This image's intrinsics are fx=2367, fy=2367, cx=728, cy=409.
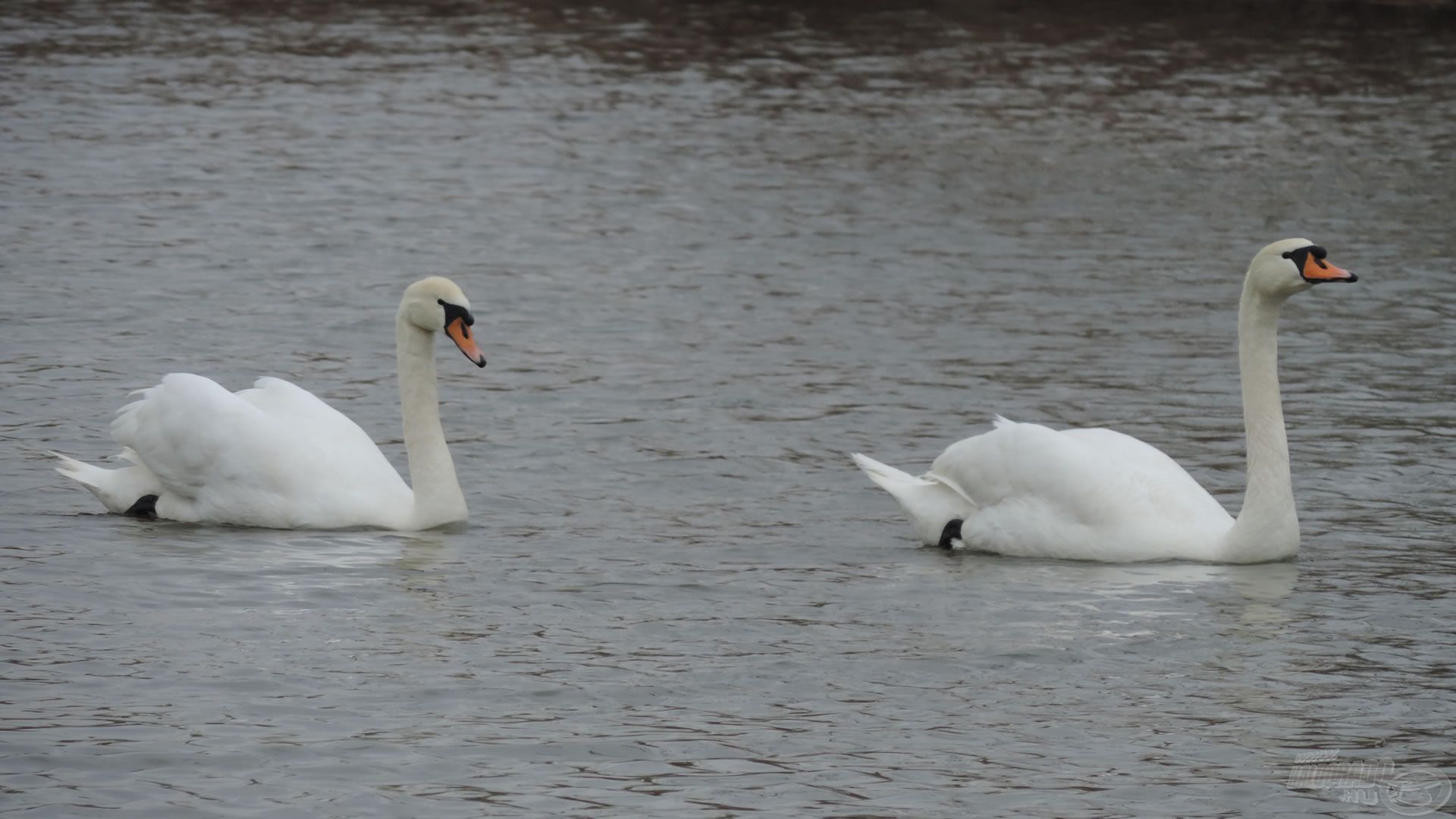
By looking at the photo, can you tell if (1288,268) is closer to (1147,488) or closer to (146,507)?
(1147,488)

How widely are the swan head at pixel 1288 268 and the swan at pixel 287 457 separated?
339 cm

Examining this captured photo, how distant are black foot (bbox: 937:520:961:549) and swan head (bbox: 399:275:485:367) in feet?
7.32

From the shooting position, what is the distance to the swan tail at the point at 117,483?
10.8 m

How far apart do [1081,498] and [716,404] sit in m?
3.49

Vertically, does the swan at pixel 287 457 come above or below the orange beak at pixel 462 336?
below

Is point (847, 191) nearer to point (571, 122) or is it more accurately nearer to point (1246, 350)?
point (571, 122)

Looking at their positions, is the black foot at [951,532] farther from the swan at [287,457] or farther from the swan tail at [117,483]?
the swan tail at [117,483]

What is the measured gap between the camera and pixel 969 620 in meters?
9.27

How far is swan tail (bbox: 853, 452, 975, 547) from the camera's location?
34.8 ft

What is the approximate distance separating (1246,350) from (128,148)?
45.4 ft

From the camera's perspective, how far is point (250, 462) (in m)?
10.5
